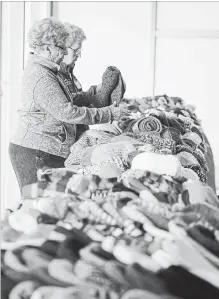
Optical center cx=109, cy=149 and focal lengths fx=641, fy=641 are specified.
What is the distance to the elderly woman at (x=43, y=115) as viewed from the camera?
252 cm

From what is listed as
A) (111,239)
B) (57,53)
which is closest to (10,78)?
(57,53)

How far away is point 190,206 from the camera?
1.11 meters

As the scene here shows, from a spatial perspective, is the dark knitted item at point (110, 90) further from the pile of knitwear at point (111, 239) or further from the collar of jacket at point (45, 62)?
the pile of knitwear at point (111, 239)

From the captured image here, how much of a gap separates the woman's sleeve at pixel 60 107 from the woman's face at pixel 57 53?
0.42ft

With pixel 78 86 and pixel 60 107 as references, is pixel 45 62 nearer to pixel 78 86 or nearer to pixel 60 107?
pixel 60 107

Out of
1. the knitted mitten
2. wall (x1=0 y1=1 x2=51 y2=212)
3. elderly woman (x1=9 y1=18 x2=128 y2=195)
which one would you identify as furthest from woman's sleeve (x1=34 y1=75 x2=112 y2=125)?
wall (x1=0 y1=1 x2=51 y2=212)

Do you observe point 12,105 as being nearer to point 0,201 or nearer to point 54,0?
point 0,201

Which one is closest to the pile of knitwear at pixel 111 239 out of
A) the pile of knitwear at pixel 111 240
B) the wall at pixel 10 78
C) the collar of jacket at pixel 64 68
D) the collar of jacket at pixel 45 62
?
the pile of knitwear at pixel 111 240

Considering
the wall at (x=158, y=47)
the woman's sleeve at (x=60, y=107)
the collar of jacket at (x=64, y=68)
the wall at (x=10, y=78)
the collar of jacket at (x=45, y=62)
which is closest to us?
the woman's sleeve at (x=60, y=107)

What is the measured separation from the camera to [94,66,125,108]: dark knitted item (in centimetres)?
295

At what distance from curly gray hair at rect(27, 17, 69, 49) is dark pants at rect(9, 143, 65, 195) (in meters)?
0.44

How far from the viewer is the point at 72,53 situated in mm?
2809

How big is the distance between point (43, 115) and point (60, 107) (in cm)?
18

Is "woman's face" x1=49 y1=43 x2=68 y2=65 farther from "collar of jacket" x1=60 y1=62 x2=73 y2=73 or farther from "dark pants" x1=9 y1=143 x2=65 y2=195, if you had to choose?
"dark pants" x1=9 y1=143 x2=65 y2=195
